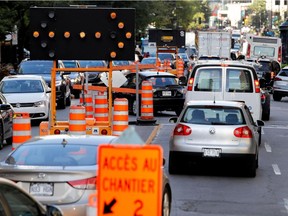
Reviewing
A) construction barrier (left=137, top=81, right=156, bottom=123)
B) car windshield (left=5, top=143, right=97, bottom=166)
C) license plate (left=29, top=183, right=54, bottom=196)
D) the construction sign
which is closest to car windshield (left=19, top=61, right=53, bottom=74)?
construction barrier (left=137, top=81, right=156, bottom=123)

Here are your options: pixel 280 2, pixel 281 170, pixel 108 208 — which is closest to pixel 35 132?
pixel 281 170

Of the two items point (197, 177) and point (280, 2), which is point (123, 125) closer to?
point (197, 177)

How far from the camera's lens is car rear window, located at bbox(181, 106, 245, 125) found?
1798 centimetres

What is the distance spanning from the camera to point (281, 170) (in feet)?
63.0

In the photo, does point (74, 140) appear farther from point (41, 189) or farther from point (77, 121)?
point (77, 121)

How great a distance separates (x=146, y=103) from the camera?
28.6 metres

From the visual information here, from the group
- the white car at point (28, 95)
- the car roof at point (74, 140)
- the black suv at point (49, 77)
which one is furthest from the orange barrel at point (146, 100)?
the car roof at point (74, 140)

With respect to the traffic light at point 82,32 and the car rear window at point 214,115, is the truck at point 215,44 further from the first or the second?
the car rear window at point 214,115

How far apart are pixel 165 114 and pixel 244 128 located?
16319mm

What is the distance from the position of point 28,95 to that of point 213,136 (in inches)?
516

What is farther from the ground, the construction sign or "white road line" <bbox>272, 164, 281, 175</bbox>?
the construction sign

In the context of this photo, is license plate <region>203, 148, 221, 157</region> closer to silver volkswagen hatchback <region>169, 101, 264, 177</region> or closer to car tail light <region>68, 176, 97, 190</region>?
silver volkswagen hatchback <region>169, 101, 264, 177</region>

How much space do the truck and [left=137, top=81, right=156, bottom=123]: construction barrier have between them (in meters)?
33.0

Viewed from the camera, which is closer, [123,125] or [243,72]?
[123,125]
